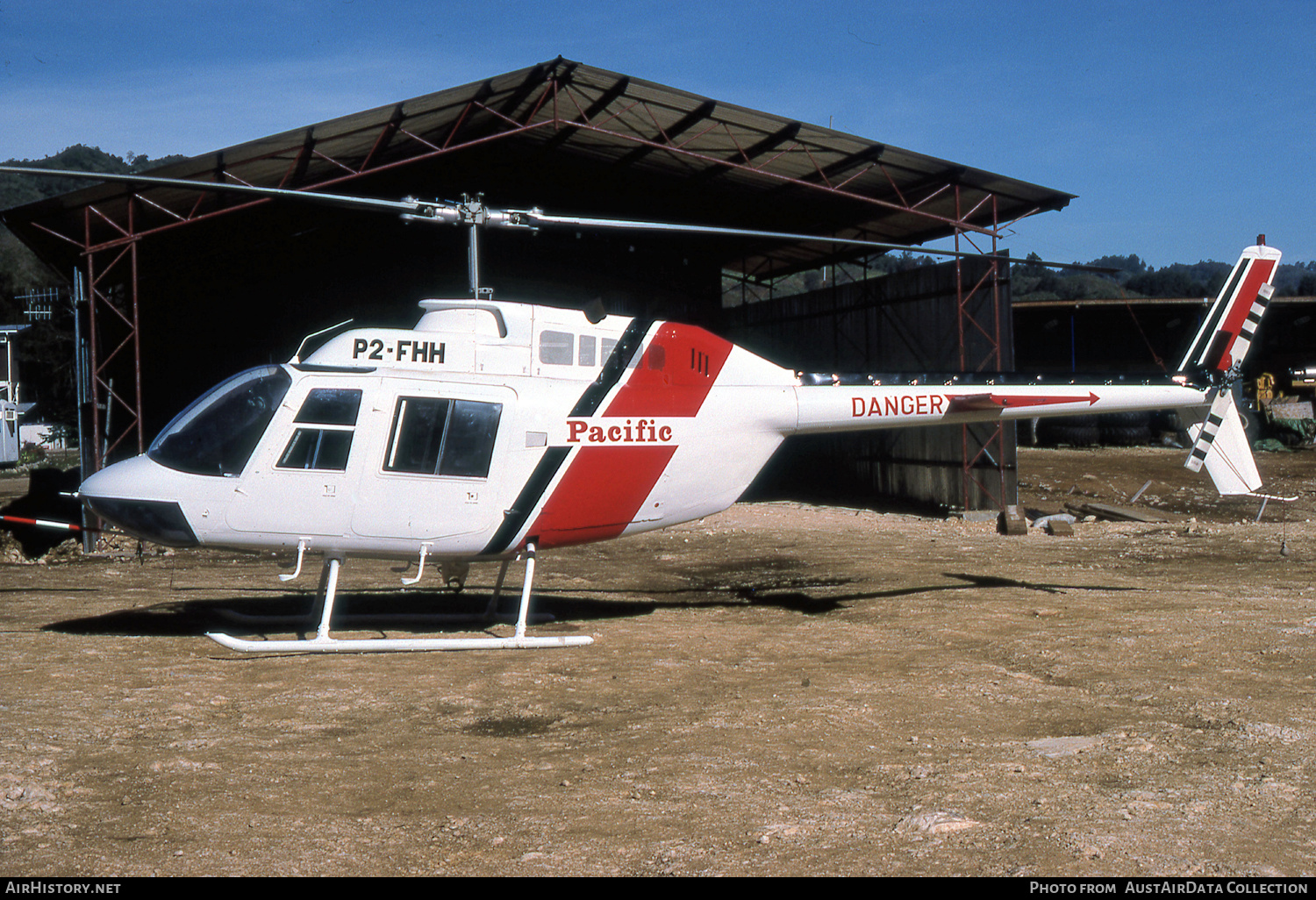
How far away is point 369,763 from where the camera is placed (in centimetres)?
515

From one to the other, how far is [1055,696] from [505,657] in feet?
13.4

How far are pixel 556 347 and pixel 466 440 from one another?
1.13 metres

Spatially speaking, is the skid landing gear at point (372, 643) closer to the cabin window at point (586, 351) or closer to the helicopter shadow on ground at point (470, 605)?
the helicopter shadow on ground at point (470, 605)

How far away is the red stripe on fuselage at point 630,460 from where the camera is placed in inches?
324

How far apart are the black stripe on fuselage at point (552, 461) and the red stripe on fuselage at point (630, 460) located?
0.10 m

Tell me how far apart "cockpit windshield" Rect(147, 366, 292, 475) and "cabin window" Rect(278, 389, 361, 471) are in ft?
0.80

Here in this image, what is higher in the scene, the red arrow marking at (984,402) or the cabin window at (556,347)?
the cabin window at (556,347)

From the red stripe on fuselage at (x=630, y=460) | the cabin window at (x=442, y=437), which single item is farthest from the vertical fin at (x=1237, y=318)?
the cabin window at (x=442, y=437)

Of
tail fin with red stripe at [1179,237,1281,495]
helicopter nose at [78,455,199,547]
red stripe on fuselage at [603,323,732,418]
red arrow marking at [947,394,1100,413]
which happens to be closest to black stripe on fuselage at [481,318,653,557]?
red stripe on fuselage at [603,323,732,418]

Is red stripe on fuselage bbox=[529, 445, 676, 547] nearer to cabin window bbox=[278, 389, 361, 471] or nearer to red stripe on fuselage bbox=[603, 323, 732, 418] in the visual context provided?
red stripe on fuselage bbox=[603, 323, 732, 418]

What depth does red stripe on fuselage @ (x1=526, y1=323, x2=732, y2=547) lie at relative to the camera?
8234 mm

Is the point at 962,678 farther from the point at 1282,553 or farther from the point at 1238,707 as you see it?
the point at 1282,553

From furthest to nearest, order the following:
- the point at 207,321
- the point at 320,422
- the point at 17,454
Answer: the point at 17,454
the point at 207,321
the point at 320,422
